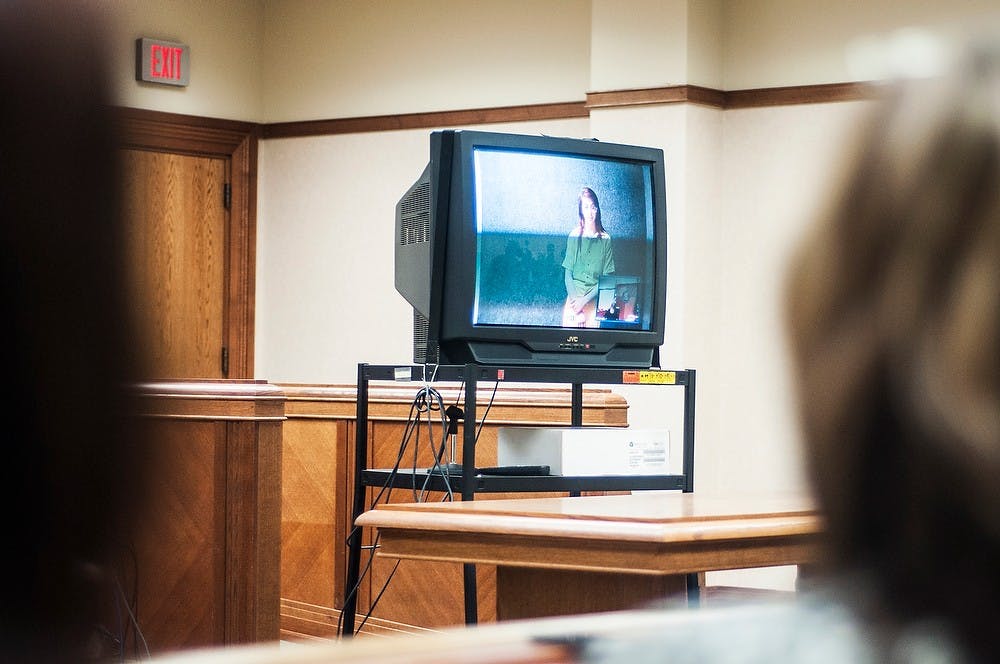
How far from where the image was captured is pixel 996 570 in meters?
0.37

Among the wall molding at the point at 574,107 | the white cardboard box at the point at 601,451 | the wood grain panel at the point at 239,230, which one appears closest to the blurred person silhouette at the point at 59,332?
the white cardboard box at the point at 601,451

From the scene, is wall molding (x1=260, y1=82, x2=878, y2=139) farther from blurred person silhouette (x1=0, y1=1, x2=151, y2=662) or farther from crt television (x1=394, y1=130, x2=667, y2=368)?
blurred person silhouette (x1=0, y1=1, x2=151, y2=662)

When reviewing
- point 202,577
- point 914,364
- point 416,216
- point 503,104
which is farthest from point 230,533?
point 914,364

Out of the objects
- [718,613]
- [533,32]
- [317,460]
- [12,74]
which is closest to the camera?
[12,74]

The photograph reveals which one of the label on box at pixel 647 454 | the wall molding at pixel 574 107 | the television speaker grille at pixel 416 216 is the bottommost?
the label on box at pixel 647 454

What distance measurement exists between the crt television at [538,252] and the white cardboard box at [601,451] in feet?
0.63

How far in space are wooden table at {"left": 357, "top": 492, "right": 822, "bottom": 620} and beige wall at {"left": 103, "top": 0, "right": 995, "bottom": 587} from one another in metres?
2.69

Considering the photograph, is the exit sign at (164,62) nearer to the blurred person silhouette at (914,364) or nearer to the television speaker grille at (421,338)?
the television speaker grille at (421,338)

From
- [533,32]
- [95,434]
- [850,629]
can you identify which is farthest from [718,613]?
[533,32]

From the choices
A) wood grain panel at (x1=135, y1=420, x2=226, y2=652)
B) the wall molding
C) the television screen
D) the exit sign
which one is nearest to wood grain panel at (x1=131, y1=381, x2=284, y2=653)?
wood grain panel at (x1=135, y1=420, x2=226, y2=652)

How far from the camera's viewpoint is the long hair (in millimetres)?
360

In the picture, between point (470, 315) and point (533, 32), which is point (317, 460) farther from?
point (533, 32)

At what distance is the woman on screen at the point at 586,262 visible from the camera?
3209mm

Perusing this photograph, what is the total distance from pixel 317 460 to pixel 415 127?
232cm
